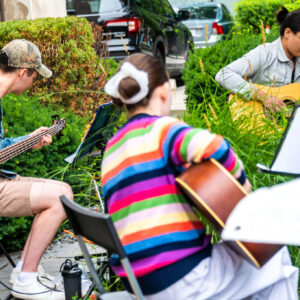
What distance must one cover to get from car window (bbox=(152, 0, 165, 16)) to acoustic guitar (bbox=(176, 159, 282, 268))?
9787 millimetres

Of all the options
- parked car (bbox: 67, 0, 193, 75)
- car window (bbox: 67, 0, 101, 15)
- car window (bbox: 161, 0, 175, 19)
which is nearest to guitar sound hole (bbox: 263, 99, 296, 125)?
parked car (bbox: 67, 0, 193, 75)

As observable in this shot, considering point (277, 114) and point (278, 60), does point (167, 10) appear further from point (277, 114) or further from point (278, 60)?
point (277, 114)

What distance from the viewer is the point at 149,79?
230cm

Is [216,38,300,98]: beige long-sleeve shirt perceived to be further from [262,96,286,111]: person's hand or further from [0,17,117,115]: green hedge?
[0,17,117,115]: green hedge

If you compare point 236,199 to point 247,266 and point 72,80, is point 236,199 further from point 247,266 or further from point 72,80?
point 72,80

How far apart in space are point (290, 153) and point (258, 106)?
140 cm

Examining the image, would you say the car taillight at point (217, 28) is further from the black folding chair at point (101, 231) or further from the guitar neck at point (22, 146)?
Answer: the black folding chair at point (101, 231)

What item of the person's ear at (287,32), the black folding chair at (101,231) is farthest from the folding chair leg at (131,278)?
the person's ear at (287,32)

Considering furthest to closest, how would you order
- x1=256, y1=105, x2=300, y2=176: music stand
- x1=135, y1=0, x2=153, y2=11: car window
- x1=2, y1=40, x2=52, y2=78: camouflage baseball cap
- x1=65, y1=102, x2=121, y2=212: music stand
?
x1=135, y1=0, x2=153, y2=11: car window, x1=2, y1=40, x2=52, y2=78: camouflage baseball cap, x1=65, y1=102, x2=121, y2=212: music stand, x1=256, y1=105, x2=300, y2=176: music stand

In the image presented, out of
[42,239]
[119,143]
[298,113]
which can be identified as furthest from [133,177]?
[42,239]

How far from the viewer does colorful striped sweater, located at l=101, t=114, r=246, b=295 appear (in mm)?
2131

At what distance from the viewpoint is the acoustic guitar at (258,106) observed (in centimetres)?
348

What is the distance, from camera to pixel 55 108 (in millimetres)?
6020

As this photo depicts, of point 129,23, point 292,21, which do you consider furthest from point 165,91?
point 129,23
